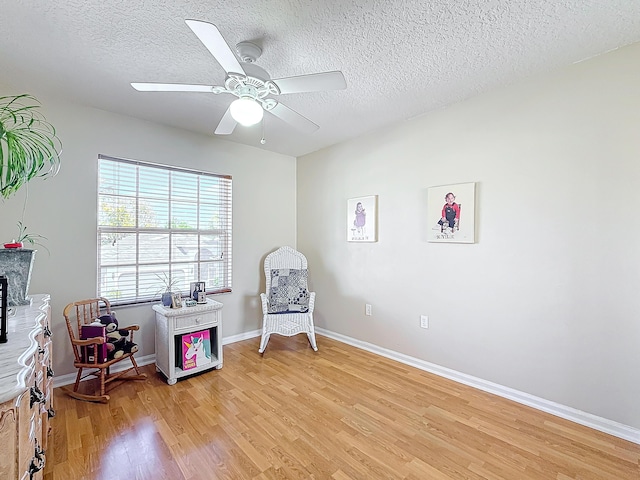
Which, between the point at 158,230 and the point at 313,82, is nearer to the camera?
the point at 313,82

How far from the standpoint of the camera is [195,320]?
2.82m

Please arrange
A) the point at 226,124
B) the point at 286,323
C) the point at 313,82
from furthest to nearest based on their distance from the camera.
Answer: the point at 286,323, the point at 226,124, the point at 313,82

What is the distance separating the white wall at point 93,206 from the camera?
2498mm

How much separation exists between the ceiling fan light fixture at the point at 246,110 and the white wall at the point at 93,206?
1751 millimetres

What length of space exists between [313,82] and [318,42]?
42 cm

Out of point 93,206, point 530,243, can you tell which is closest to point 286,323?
point 93,206

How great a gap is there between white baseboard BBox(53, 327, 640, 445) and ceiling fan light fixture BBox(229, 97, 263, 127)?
263cm

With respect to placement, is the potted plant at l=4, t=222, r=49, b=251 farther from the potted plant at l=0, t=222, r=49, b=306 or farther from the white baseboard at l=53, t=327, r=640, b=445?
the white baseboard at l=53, t=327, r=640, b=445

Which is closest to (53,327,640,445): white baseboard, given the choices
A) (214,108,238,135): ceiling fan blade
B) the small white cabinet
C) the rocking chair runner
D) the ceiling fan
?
the rocking chair runner

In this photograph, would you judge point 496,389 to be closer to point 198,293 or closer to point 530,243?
point 530,243

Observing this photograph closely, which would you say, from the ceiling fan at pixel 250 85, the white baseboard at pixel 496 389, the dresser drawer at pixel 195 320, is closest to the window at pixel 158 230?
the dresser drawer at pixel 195 320

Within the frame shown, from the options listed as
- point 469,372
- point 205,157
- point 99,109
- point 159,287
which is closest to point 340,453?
point 469,372

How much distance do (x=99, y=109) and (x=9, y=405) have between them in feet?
9.08

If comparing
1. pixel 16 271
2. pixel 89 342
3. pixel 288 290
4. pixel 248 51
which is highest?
pixel 248 51
